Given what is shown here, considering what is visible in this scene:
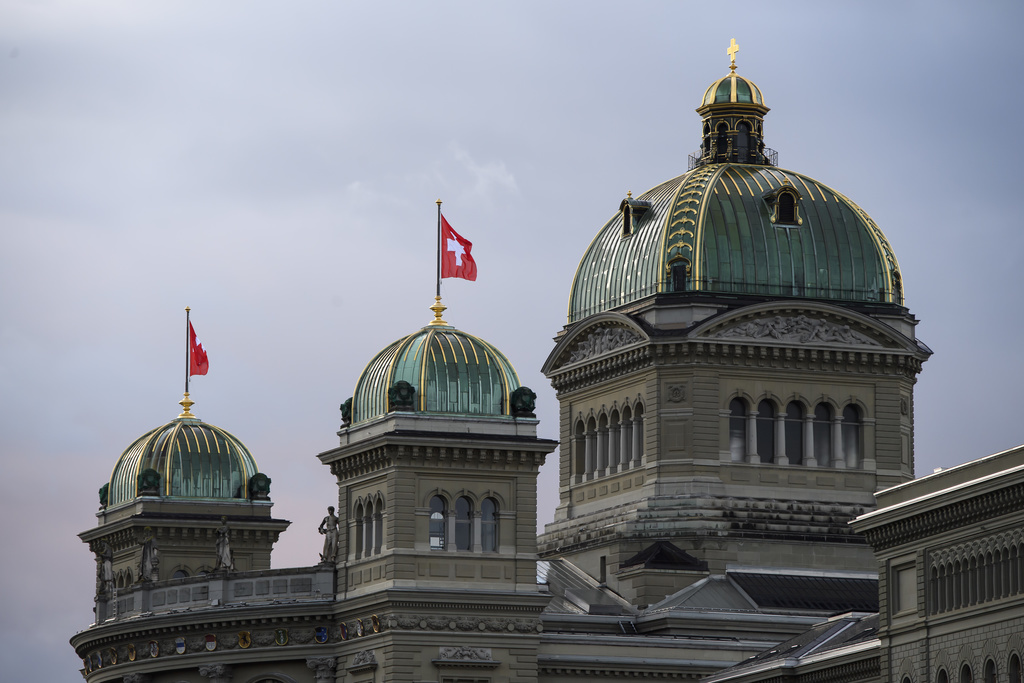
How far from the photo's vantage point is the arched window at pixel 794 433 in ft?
422

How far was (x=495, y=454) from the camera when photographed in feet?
373

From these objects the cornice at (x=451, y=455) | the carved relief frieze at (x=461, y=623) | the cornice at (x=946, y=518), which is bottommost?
the carved relief frieze at (x=461, y=623)

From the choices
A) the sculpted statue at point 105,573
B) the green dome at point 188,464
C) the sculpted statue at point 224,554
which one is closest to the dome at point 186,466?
the green dome at point 188,464

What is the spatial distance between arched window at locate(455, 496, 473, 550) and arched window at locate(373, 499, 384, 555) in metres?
2.94

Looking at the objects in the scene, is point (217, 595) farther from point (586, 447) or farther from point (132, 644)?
point (586, 447)

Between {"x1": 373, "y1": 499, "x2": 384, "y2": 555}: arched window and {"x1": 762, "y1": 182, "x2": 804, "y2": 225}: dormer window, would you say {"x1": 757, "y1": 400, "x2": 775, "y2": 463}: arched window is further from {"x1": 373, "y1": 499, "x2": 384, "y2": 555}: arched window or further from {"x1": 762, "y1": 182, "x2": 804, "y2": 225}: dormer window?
{"x1": 373, "y1": 499, "x2": 384, "y2": 555}: arched window

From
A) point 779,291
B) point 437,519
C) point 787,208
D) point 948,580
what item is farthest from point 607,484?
point 948,580

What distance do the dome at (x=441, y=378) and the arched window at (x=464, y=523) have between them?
11.5 feet

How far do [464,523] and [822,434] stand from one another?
22113mm

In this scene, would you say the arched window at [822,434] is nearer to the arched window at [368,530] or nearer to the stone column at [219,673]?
the arched window at [368,530]

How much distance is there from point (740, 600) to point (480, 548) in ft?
47.6

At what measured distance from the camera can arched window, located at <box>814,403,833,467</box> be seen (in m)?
129

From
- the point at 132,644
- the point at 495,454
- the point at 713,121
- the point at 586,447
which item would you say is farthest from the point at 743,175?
the point at 132,644

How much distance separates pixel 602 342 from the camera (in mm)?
132125
